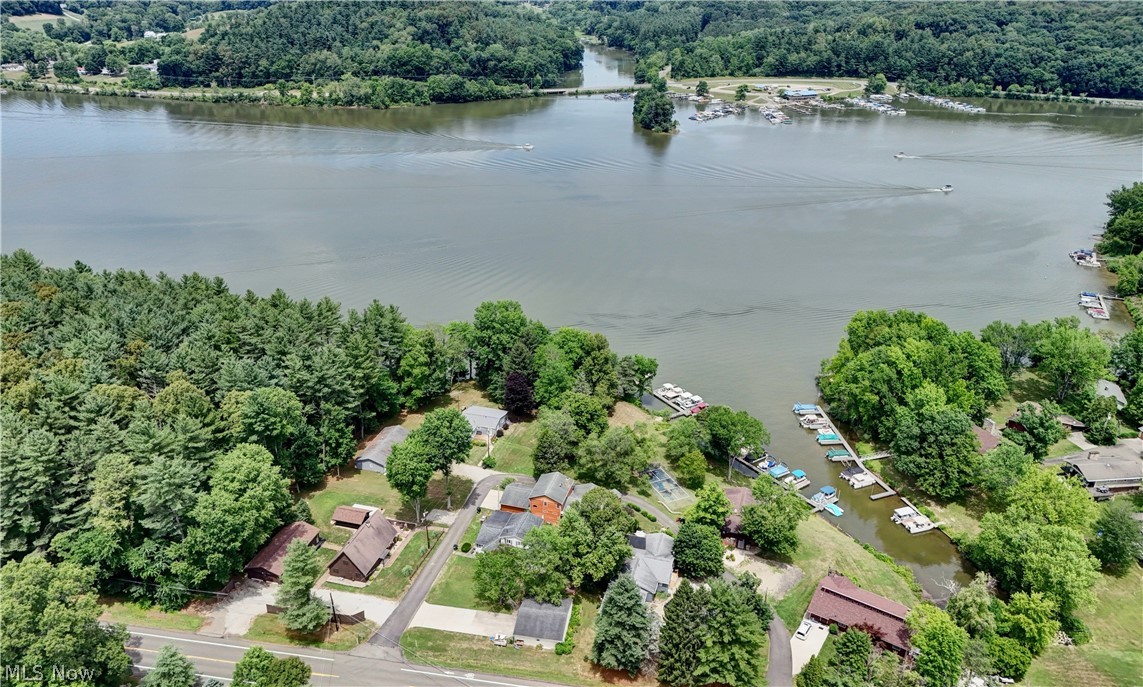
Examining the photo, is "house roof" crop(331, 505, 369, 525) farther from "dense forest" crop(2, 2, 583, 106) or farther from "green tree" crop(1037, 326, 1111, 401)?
"dense forest" crop(2, 2, 583, 106)

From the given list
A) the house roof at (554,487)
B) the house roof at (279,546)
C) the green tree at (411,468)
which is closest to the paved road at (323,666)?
the house roof at (279,546)

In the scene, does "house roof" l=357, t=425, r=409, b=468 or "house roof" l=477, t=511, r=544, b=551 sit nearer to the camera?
"house roof" l=477, t=511, r=544, b=551

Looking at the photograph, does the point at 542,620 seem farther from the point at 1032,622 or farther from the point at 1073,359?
the point at 1073,359

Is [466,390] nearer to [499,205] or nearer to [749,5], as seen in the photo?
[499,205]

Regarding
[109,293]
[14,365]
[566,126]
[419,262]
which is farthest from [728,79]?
[14,365]

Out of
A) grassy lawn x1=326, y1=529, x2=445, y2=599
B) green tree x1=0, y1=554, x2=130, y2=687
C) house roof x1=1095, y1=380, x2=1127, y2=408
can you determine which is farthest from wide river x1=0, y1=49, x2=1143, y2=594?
green tree x1=0, y1=554, x2=130, y2=687
